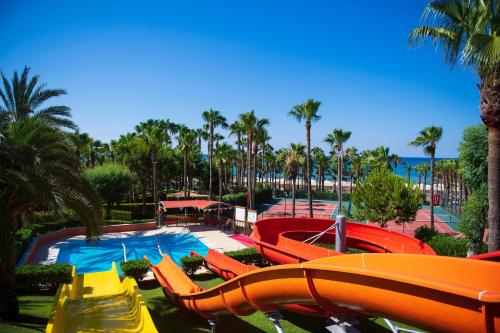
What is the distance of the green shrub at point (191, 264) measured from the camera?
19.3m

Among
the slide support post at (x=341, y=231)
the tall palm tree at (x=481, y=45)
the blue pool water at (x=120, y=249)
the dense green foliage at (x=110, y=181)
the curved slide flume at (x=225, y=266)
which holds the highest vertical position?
the tall palm tree at (x=481, y=45)

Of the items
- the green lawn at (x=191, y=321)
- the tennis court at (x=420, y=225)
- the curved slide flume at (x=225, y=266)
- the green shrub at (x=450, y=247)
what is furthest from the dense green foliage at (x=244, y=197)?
the green lawn at (x=191, y=321)

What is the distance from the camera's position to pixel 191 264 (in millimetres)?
19344

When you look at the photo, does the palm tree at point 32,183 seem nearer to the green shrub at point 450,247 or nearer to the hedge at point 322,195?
the green shrub at point 450,247

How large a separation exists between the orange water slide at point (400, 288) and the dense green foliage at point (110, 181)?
34.3m

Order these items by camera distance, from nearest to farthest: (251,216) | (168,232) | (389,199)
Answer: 1. (389,199)
2. (251,216)
3. (168,232)

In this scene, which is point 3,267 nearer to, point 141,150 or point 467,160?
point 467,160

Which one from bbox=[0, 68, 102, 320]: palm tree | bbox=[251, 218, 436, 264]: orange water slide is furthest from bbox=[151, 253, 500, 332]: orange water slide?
bbox=[0, 68, 102, 320]: palm tree

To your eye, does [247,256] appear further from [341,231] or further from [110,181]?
[110,181]

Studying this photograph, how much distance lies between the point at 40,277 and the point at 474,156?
82.3ft

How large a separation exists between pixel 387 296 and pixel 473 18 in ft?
30.5

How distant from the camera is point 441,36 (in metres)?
10.8

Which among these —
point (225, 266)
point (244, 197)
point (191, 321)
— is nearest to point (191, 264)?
point (225, 266)

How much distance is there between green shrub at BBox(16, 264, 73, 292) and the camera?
16078 mm
